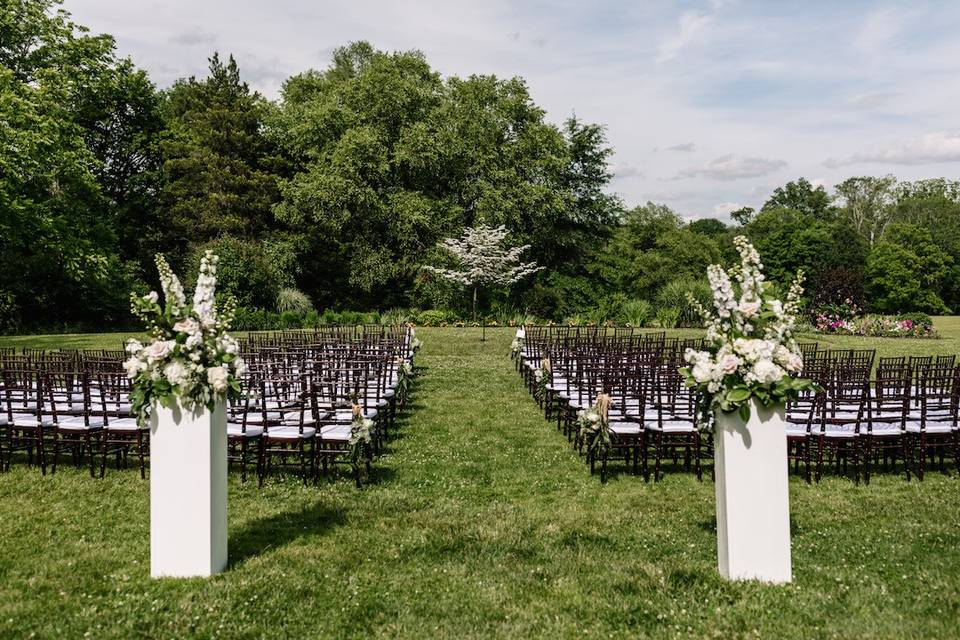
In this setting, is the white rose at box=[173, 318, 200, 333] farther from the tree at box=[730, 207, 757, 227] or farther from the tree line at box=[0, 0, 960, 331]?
the tree at box=[730, 207, 757, 227]

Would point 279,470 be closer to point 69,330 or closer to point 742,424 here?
point 742,424

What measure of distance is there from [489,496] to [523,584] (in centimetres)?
230

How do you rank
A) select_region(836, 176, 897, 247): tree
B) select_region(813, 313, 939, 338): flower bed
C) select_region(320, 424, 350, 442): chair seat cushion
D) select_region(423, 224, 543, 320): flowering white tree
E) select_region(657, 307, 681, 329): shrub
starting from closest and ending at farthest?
select_region(320, 424, 350, 442): chair seat cushion < select_region(813, 313, 939, 338): flower bed < select_region(657, 307, 681, 329): shrub < select_region(423, 224, 543, 320): flowering white tree < select_region(836, 176, 897, 247): tree

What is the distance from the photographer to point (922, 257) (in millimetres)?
49656

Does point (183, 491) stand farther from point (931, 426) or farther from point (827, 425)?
point (931, 426)

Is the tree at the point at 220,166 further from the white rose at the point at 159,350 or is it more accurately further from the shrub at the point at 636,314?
the white rose at the point at 159,350

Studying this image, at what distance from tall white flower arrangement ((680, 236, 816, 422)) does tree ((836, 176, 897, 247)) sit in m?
62.4

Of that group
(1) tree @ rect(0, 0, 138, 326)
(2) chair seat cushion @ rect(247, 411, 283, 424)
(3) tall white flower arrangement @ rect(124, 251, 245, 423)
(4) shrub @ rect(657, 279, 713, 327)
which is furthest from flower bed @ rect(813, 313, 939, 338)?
(1) tree @ rect(0, 0, 138, 326)

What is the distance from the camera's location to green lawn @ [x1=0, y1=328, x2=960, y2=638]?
13.7 ft

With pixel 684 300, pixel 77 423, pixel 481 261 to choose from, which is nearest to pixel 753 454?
pixel 77 423

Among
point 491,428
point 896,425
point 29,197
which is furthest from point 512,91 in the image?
point 896,425

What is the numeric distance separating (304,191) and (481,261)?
8.73 m

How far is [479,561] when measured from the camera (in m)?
5.16

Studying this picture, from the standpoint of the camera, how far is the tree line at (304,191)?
89.2 ft
